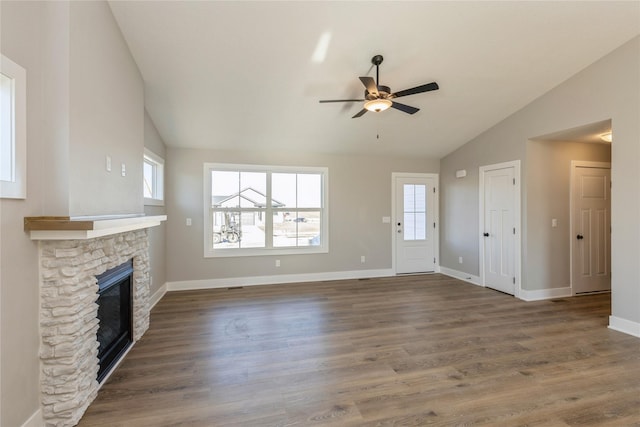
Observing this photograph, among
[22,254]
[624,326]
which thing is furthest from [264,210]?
[624,326]

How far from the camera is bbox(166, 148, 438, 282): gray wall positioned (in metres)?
4.90

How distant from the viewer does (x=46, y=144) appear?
1.87 m

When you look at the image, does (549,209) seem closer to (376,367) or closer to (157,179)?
(376,367)

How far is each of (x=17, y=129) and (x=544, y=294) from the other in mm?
6014

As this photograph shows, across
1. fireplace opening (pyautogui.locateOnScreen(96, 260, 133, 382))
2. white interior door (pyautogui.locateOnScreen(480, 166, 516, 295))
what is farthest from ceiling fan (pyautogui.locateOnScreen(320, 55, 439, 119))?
fireplace opening (pyautogui.locateOnScreen(96, 260, 133, 382))

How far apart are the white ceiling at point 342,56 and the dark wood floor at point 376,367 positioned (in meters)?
2.70

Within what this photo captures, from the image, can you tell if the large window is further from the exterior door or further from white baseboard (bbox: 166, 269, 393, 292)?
the exterior door

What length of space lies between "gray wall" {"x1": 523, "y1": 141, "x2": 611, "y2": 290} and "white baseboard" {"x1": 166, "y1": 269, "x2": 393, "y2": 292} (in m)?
2.42

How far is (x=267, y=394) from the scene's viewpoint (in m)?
2.16

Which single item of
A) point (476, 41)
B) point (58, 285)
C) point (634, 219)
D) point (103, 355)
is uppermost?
point (476, 41)

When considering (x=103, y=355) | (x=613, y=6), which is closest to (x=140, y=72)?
(x=103, y=355)

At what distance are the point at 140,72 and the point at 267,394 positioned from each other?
11.3 ft

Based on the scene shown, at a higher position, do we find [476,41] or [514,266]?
[476,41]

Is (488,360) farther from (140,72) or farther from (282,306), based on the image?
(140,72)
